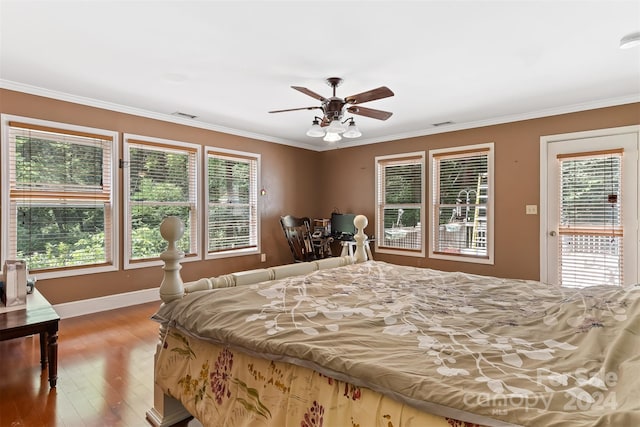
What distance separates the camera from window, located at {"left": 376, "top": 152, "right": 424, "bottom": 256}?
5352mm

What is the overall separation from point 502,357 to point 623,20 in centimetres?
253

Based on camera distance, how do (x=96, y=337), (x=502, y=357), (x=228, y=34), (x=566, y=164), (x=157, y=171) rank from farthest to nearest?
(x=157, y=171)
(x=566, y=164)
(x=96, y=337)
(x=228, y=34)
(x=502, y=357)

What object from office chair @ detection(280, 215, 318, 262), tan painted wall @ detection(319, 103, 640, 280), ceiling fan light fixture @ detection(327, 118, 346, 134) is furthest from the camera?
office chair @ detection(280, 215, 318, 262)

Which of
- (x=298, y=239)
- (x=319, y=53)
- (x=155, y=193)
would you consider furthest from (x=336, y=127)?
(x=298, y=239)

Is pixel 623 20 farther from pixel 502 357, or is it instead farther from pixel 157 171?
pixel 157 171

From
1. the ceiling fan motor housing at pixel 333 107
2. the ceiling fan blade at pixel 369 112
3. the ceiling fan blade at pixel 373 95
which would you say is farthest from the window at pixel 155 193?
the ceiling fan blade at pixel 373 95

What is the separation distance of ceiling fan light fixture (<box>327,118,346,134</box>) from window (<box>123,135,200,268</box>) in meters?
2.54

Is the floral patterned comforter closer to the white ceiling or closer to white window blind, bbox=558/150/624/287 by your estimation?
the white ceiling

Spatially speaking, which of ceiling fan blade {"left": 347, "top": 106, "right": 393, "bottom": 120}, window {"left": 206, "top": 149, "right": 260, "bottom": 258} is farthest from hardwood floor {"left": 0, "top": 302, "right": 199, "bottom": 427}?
ceiling fan blade {"left": 347, "top": 106, "right": 393, "bottom": 120}

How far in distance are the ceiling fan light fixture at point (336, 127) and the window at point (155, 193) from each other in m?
2.54

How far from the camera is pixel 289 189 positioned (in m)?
6.12

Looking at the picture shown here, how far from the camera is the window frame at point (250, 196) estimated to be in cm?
494

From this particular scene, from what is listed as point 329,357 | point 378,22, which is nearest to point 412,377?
point 329,357

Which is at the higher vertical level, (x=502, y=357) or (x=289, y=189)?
(x=289, y=189)
